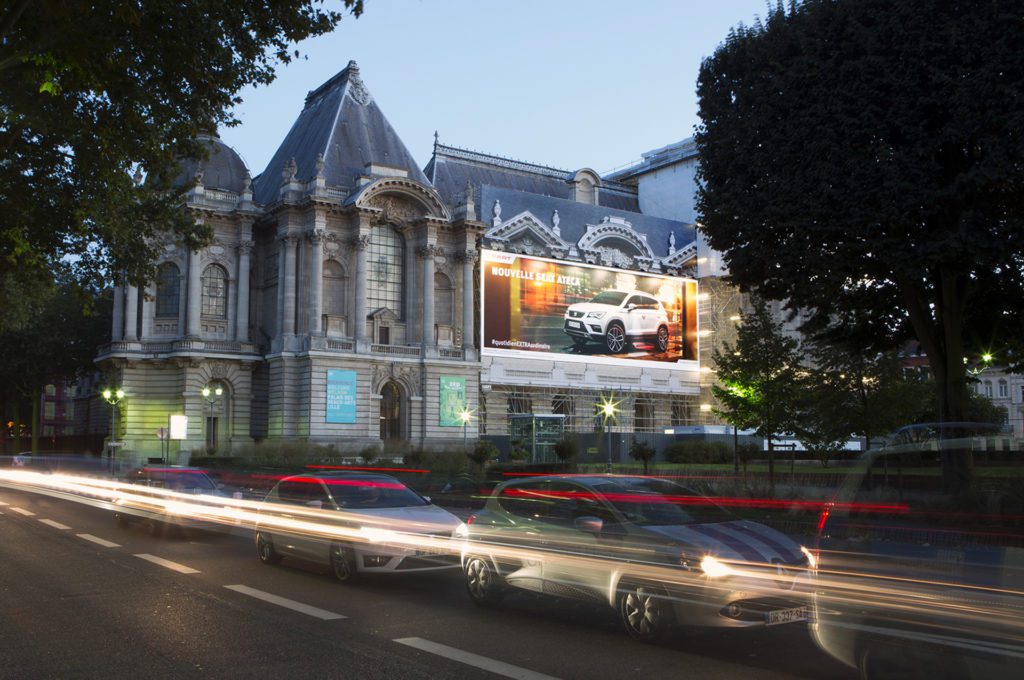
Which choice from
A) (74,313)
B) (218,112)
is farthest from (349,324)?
(218,112)

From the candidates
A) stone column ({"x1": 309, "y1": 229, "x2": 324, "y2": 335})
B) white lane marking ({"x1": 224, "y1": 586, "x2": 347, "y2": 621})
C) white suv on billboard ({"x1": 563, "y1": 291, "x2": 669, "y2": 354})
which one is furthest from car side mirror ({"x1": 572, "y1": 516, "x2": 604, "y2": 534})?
white suv on billboard ({"x1": 563, "y1": 291, "x2": 669, "y2": 354})

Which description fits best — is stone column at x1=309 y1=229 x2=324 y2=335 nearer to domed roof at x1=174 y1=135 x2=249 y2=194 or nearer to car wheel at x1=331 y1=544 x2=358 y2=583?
domed roof at x1=174 y1=135 x2=249 y2=194

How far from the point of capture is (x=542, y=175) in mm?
84938

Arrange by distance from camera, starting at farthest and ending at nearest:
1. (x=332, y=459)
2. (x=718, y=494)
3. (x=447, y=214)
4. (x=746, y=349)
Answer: (x=447, y=214) < (x=332, y=459) < (x=746, y=349) < (x=718, y=494)

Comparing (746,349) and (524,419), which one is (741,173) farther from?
(524,419)

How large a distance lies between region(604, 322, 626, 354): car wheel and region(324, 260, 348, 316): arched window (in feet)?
66.1

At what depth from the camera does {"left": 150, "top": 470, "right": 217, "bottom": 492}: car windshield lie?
2253 centimetres

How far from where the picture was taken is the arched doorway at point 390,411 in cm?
6531

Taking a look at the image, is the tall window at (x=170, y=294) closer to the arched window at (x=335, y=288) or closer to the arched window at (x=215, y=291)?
the arched window at (x=215, y=291)

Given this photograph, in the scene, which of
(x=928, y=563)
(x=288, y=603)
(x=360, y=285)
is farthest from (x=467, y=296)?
(x=928, y=563)

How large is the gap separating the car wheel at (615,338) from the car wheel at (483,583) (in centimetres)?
6029

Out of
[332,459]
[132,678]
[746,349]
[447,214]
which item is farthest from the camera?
[447,214]

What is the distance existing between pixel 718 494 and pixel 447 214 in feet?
148

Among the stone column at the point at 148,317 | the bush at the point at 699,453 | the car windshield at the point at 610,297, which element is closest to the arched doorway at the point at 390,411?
the stone column at the point at 148,317
